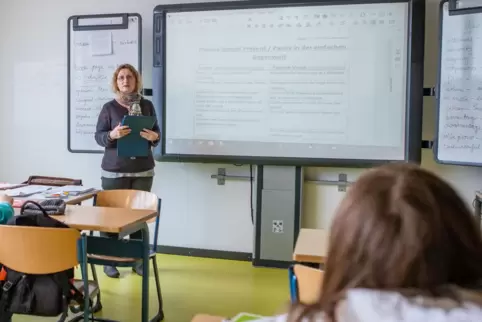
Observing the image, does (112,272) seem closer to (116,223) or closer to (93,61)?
(116,223)

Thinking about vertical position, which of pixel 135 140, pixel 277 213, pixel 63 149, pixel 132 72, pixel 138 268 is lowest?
pixel 138 268

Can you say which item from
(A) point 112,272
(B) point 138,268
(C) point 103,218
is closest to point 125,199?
(B) point 138,268

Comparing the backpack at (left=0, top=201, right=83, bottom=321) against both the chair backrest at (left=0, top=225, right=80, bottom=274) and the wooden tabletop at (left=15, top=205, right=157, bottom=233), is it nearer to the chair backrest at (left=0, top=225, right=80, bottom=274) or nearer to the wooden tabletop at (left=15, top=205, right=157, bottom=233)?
the chair backrest at (left=0, top=225, right=80, bottom=274)

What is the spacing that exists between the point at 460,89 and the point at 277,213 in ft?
5.40

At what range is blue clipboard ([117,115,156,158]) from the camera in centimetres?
361

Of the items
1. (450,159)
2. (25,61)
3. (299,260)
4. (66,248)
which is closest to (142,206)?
(66,248)

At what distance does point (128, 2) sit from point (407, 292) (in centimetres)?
433

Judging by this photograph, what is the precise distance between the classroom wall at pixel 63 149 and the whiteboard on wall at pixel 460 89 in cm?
81

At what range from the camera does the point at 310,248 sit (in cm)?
233

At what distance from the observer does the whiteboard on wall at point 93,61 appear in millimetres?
4480

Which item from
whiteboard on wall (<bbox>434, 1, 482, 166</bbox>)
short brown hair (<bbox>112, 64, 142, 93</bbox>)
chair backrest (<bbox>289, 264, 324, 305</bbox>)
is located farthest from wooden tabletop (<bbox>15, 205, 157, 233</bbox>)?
whiteboard on wall (<bbox>434, 1, 482, 166</bbox>)

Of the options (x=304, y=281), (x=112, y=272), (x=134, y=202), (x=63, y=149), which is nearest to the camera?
(x=304, y=281)

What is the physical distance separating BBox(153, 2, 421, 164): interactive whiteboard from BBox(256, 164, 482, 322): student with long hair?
125 inches

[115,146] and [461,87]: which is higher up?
[461,87]
